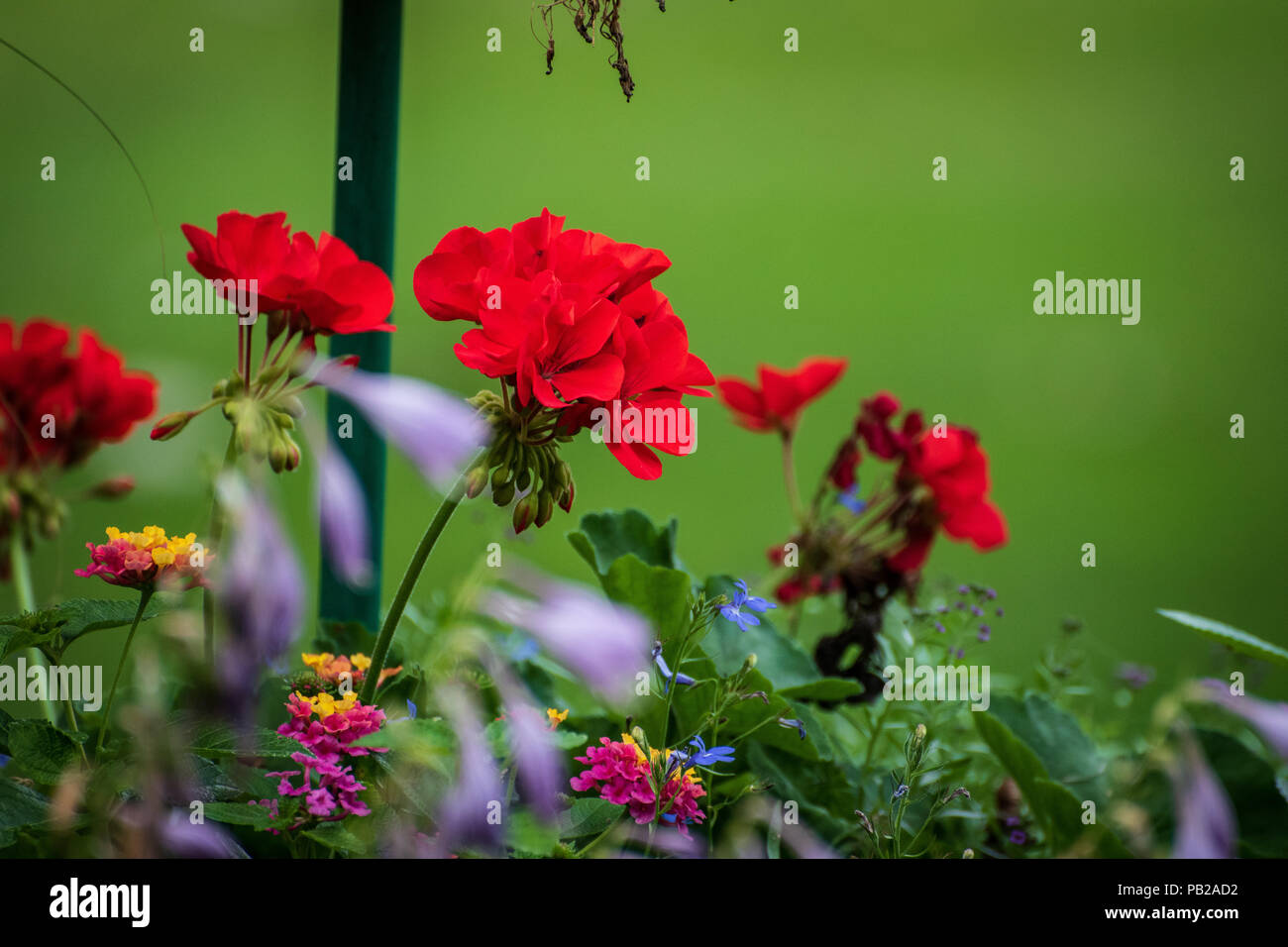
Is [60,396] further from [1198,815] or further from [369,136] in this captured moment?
[1198,815]

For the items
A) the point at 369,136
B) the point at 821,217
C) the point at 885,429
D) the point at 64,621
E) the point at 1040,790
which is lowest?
the point at 1040,790

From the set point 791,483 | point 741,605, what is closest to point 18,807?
point 741,605

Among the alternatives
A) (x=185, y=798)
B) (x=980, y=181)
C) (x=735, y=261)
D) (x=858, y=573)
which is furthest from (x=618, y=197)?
(x=980, y=181)

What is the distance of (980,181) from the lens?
1.58 m

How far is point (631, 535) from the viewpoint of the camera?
2.58 feet

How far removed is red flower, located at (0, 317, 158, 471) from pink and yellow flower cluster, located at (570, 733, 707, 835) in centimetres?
32

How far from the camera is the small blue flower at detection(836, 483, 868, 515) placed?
2.95 ft

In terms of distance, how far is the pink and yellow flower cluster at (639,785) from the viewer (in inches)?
21.7

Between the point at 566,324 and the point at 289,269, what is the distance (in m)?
0.14

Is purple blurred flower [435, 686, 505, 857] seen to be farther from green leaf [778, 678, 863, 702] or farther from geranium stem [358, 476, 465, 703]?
green leaf [778, 678, 863, 702]

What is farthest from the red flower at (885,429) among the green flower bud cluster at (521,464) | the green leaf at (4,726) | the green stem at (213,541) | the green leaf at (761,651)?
the green leaf at (4,726)

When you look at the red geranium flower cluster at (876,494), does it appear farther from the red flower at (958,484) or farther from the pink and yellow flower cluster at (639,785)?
the pink and yellow flower cluster at (639,785)
